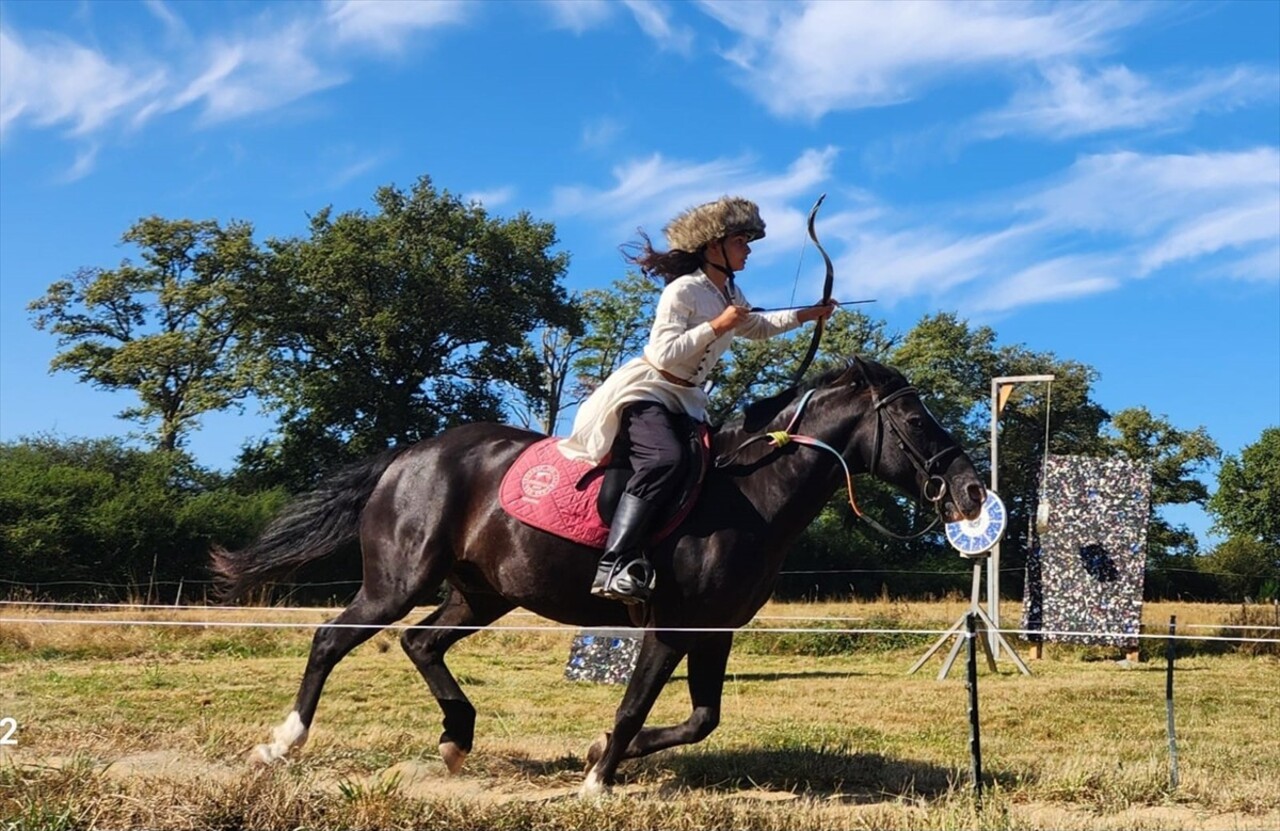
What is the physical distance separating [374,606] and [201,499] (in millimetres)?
21626

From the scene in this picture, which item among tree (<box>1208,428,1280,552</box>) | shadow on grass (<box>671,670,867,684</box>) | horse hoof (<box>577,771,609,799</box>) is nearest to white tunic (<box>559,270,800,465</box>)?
horse hoof (<box>577,771,609,799</box>)

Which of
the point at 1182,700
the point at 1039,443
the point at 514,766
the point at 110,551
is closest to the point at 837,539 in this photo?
the point at 1039,443

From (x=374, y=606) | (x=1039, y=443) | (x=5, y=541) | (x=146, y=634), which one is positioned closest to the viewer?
(x=374, y=606)

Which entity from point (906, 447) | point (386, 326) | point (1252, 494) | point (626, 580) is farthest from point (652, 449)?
point (1252, 494)

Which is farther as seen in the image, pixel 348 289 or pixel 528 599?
pixel 348 289

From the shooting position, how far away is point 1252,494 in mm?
43594

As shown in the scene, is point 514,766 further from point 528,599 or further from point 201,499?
point 201,499

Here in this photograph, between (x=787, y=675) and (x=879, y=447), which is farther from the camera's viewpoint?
(x=787, y=675)

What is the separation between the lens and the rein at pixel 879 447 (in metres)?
5.80

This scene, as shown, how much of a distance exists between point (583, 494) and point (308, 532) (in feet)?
6.92

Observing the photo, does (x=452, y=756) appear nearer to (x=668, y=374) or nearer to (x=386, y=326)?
(x=668, y=374)

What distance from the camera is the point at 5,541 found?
22.7m

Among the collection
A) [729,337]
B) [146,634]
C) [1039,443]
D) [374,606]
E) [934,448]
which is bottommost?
[146,634]

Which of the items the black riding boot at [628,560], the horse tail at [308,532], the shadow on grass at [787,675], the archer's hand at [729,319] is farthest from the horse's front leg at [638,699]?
the shadow on grass at [787,675]
